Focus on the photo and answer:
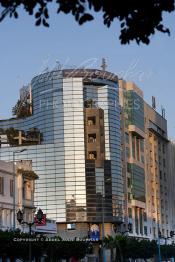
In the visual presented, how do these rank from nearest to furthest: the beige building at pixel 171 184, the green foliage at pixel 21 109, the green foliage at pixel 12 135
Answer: the green foliage at pixel 12 135
the green foliage at pixel 21 109
the beige building at pixel 171 184

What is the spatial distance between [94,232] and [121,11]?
111 metres

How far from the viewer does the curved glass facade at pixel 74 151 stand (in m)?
125

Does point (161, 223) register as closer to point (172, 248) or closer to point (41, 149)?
point (172, 248)

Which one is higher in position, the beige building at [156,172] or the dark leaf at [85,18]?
the beige building at [156,172]

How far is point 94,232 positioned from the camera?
398 ft

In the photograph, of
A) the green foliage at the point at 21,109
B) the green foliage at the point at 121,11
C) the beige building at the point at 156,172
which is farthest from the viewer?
the beige building at the point at 156,172

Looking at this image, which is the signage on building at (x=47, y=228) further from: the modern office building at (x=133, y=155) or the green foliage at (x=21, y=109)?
the green foliage at (x=21, y=109)

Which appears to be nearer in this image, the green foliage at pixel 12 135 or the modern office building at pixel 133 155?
the green foliage at pixel 12 135

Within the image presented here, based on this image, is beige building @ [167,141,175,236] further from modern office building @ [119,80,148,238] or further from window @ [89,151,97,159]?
window @ [89,151,97,159]

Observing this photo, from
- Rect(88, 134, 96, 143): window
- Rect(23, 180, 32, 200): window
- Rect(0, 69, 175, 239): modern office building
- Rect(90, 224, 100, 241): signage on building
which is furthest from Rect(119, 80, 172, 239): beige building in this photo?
Rect(23, 180, 32, 200): window

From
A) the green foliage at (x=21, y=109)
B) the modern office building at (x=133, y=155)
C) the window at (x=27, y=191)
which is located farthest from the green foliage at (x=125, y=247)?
the green foliage at (x=21, y=109)

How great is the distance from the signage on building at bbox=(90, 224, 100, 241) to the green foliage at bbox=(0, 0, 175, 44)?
105 metres

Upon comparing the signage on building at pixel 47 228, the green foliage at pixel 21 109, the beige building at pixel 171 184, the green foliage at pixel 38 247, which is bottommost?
the green foliage at pixel 38 247

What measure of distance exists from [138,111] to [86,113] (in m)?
20.6
